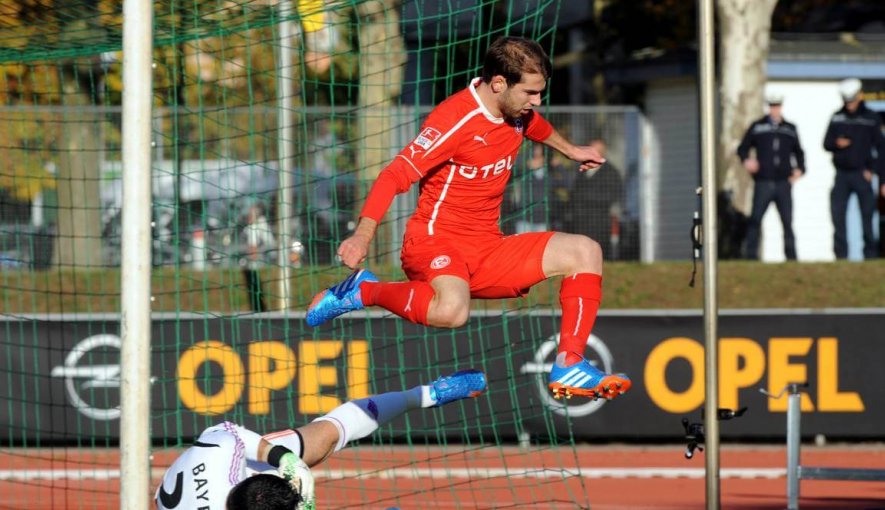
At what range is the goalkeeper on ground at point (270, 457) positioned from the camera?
488cm

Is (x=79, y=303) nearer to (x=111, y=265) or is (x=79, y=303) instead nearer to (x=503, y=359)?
(x=111, y=265)

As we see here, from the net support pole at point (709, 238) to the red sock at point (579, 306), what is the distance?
54cm

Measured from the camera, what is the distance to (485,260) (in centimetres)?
661

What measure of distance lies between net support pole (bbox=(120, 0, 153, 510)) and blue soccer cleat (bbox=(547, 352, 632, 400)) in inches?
70.8

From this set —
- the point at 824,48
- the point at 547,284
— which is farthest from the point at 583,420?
the point at 824,48

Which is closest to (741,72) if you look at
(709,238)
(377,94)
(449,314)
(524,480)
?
(377,94)

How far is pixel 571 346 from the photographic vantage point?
20.8 feet

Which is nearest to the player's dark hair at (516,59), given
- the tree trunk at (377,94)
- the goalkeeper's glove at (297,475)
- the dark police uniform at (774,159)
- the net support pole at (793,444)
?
the goalkeeper's glove at (297,475)

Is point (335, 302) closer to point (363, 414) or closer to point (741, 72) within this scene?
point (363, 414)

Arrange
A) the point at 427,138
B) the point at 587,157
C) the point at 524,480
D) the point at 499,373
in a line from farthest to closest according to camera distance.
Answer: the point at 499,373 < the point at 524,480 < the point at 587,157 < the point at 427,138

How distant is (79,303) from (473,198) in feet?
28.1

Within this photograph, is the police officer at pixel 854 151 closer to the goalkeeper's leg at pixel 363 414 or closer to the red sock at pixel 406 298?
the goalkeeper's leg at pixel 363 414

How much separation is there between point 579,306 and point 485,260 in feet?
1.64

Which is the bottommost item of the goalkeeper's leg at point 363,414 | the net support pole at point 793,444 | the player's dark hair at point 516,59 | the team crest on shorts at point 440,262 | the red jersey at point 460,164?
the net support pole at point 793,444
